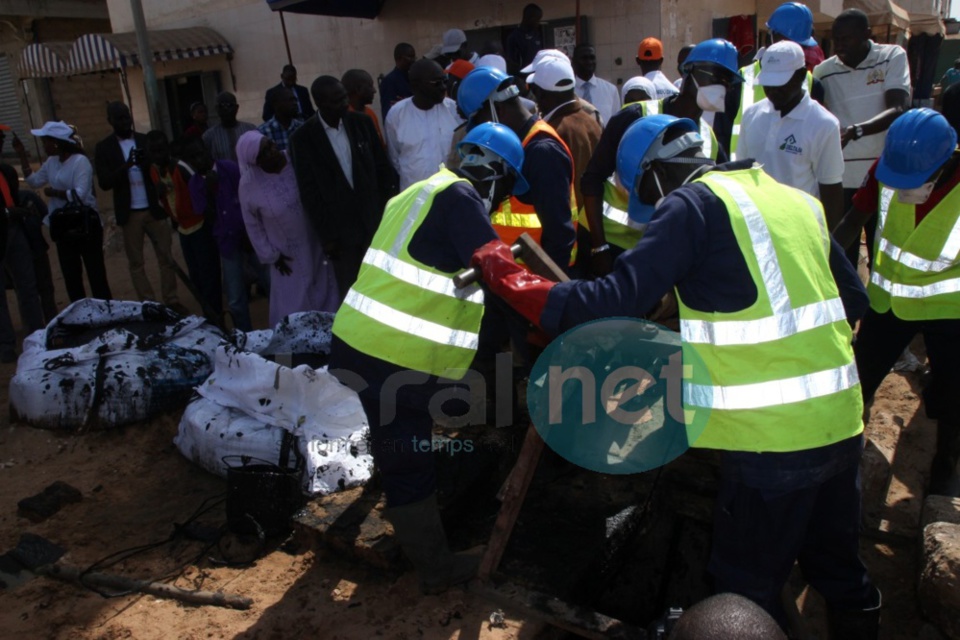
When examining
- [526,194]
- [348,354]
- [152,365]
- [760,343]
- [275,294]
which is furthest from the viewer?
[275,294]

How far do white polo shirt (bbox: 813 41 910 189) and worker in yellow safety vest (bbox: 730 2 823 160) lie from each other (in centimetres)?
20

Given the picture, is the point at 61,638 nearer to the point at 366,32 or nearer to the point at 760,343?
the point at 760,343

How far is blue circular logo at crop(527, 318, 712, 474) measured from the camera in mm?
2855

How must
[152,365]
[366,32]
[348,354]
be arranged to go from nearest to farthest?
[348,354], [152,365], [366,32]

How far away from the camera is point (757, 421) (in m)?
2.12

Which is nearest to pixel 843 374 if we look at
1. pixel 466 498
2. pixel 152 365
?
pixel 466 498

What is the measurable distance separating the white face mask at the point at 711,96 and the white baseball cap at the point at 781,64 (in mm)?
229

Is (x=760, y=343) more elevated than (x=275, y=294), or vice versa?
(x=760, y=343)

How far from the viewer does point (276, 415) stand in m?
4.09

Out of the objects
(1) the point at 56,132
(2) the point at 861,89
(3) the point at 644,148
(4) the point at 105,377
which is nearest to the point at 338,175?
(4) the point at 105,377

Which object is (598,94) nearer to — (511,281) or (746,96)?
(746,96)

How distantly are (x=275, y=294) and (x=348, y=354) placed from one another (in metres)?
2.76

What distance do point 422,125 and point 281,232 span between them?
50.0 inches

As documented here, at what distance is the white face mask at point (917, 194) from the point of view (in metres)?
3.03
